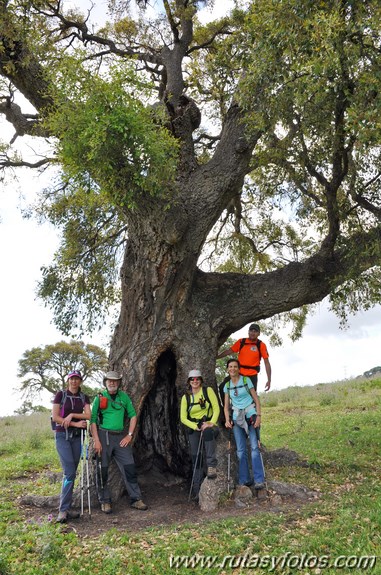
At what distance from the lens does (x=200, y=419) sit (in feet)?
30.2

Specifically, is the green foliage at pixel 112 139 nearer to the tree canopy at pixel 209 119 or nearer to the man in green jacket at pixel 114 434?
the tree canopy at pixel 209 119

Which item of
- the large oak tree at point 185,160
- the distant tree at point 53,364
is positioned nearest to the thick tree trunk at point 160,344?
the large oak tree at point 185,160

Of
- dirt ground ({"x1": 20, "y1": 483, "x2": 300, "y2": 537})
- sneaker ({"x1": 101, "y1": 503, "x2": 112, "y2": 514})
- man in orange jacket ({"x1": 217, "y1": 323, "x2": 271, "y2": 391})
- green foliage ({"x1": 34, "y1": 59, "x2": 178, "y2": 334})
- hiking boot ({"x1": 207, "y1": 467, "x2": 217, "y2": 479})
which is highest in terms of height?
green foliage ({"x1": 34, "y1": 59, "x2": 178, "y2": 334})

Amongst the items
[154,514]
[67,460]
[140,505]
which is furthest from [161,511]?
[67,460]

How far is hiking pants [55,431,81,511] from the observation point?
8.35 metres

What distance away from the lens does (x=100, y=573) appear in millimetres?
6035

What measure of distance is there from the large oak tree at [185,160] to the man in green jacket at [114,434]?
2.91 ft

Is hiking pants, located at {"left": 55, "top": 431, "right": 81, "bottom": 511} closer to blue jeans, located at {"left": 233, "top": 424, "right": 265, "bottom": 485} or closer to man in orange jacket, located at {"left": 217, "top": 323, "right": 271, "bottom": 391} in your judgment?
blue jeans, located at {"left": 233, "top": 424, "right": 265, "bottom": 485}

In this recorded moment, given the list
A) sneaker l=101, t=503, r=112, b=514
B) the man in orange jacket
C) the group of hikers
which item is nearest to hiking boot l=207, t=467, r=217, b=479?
the group of hikers

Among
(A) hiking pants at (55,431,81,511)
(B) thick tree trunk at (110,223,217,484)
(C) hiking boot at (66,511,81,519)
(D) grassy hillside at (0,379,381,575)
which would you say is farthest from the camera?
(B) thick tree trunk at (110,223,217,484)

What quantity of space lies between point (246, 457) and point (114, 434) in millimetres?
2295

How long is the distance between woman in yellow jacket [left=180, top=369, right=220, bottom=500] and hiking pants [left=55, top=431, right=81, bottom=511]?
1882 millimetres

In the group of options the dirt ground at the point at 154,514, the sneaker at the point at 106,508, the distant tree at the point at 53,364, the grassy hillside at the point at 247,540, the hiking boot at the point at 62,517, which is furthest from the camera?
the distant tree at the point at 53,364

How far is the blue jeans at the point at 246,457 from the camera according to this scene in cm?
888
